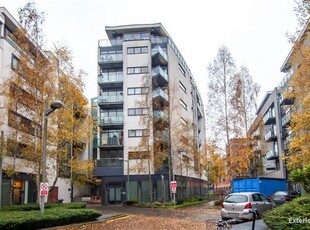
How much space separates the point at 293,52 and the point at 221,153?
679 inches

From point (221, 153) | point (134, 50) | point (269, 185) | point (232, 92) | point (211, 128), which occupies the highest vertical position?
point (134, 50)

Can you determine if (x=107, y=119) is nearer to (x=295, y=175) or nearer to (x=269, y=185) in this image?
(x=269, y=185)

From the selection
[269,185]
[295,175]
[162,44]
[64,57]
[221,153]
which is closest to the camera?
[295,175]

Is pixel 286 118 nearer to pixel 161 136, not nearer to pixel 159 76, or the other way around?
pixel 159 76

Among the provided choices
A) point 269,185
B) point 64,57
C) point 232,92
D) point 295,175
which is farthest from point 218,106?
point 295,175

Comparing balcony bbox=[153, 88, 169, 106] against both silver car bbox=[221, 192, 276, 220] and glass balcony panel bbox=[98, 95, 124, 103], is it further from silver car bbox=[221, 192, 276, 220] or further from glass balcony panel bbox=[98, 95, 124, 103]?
silver car bbox=[221, 192, 276, 220]

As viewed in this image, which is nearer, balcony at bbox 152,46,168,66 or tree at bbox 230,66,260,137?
tree at bbox 230,66,260,137

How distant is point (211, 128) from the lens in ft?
122

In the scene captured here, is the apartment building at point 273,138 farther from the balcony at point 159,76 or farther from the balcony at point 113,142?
the balcony at point 113,142

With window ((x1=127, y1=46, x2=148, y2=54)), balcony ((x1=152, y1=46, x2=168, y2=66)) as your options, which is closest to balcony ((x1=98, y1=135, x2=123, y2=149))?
balcony ((x1=152, y1=46, x2=168, y2=66))

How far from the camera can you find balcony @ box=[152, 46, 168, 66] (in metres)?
47.9

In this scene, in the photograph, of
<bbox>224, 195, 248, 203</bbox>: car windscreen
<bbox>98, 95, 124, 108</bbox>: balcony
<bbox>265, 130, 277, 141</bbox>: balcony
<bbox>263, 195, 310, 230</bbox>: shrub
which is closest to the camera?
<bbox>263, 195, 310, 230</bbox>: shrub

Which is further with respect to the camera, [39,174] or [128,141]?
[128,141]

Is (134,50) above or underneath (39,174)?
above
